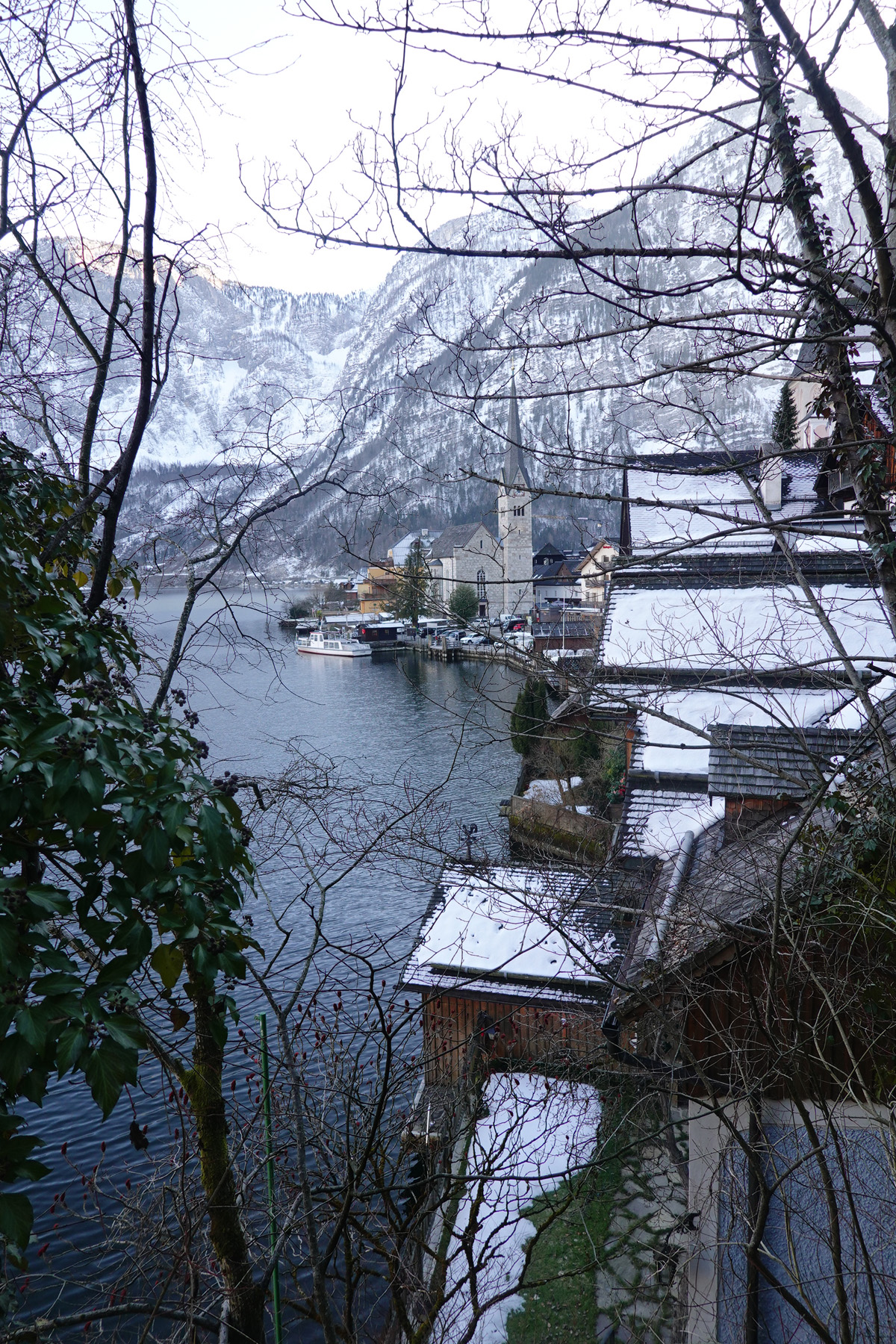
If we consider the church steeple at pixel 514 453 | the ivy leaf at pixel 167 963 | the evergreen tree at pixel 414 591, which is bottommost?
the ivy leaf at pixel 167 963

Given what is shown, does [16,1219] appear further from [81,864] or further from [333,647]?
[333,647]

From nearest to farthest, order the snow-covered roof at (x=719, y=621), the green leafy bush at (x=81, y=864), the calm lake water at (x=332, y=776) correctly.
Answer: the green leafy bush at (x=81, y=864)
the calm lake water at (x=332, y=776)
the snow-covered roof at (x=719, y=621)

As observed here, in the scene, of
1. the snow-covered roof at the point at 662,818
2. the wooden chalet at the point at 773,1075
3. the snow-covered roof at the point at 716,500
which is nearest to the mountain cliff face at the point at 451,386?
the wooden chalet at the point at 773,1075

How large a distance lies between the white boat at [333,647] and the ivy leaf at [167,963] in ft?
137

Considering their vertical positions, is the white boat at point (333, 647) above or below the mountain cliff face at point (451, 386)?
below

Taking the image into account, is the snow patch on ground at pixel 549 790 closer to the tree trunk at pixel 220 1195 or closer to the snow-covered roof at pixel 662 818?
the snow-covered roof at pixel 662 818

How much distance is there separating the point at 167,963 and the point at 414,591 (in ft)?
11.3

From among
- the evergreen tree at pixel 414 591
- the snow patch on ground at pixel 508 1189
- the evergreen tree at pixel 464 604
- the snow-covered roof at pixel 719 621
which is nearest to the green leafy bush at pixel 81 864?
the evergreen tree at pixel 414 591

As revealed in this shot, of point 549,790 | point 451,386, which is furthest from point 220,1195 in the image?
point 549,790

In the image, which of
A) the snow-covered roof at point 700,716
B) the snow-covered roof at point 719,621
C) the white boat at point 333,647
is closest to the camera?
the snow-covered roof at point 719,621

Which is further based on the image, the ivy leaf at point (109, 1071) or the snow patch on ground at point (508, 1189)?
the snow patch on ground at point (508, 1189)

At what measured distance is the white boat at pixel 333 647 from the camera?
1719 inches

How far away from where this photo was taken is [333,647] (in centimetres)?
4453

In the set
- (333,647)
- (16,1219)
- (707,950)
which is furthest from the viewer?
(333,647)
